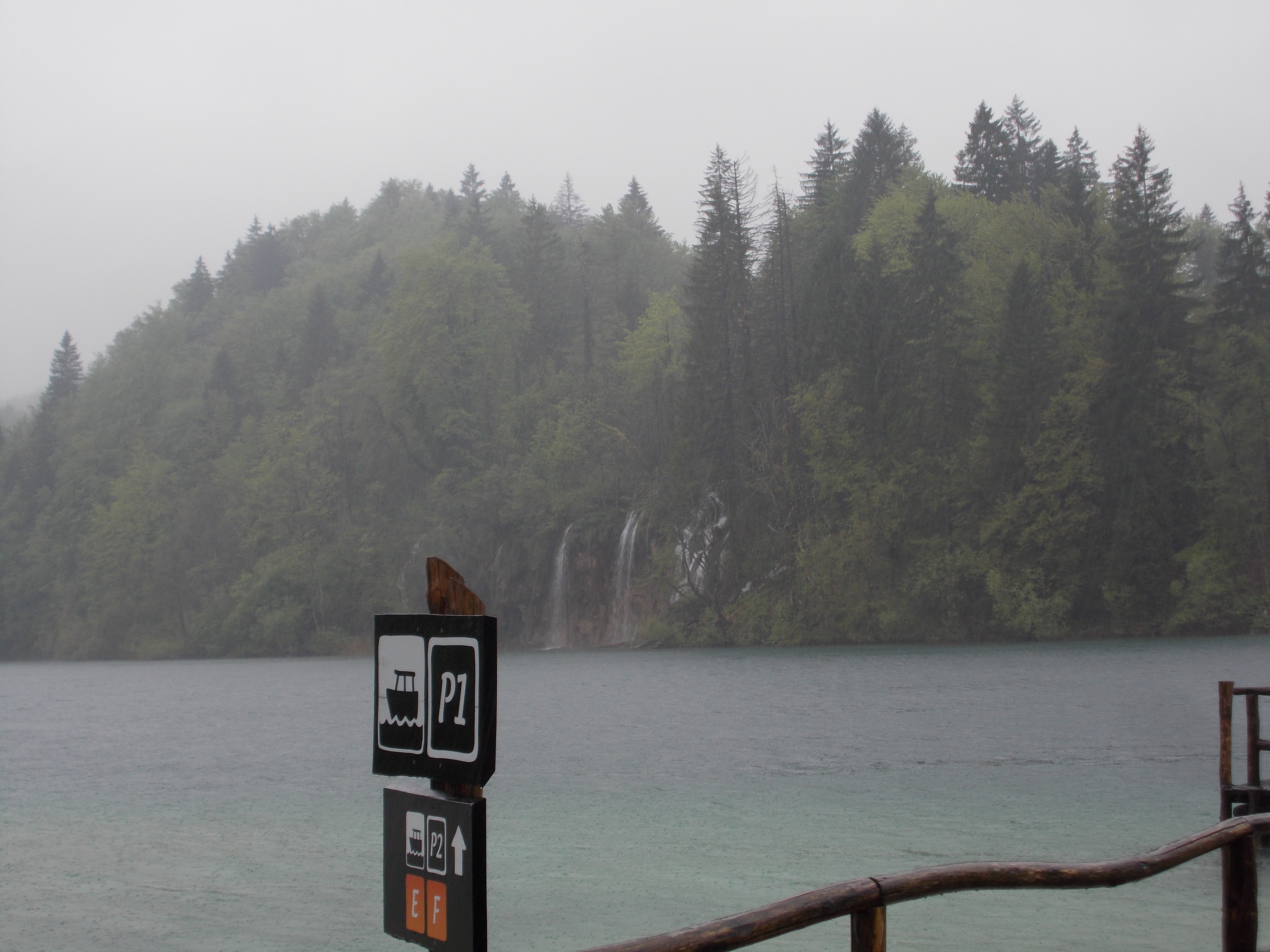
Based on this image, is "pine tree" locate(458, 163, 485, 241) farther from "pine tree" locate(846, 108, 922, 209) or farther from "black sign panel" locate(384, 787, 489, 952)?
"black sign panel" locate(384, 787, 489, 952)

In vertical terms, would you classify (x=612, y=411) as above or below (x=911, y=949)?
above

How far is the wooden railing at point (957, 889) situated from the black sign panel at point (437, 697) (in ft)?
2.27

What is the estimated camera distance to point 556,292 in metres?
93.2

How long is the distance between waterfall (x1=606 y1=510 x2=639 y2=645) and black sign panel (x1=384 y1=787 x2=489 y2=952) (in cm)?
6257

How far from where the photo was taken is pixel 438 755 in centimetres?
355

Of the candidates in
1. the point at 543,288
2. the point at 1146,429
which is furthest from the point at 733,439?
the point at 543,288

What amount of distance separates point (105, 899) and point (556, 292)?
81815 mm

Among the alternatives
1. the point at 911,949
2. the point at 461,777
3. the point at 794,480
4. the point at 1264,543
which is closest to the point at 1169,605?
the point at 1264,543

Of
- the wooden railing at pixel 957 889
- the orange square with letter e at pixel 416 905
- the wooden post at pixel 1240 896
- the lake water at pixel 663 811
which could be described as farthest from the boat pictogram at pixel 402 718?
the lake water at pixel 663 811

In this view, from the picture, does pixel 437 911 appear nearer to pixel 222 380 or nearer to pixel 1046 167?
pixel 1046 167

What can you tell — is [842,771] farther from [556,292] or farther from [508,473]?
[556,292]

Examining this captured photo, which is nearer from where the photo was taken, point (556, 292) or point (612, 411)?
point (612, 411)

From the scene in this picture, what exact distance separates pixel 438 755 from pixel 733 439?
2503 inches

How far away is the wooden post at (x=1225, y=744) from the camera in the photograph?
1308 centimetres
